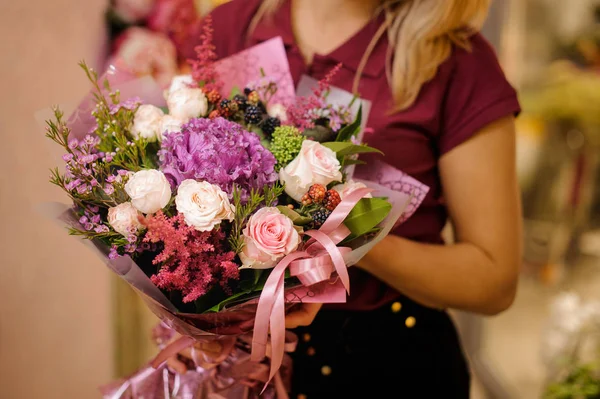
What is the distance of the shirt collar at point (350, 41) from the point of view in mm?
1221

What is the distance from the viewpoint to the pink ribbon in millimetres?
751

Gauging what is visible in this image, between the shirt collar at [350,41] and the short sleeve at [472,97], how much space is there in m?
0.16

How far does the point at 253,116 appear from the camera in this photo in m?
0.88

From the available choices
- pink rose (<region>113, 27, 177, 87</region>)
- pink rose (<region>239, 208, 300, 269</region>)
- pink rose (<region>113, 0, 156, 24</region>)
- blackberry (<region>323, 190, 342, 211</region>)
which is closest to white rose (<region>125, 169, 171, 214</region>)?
pink rose (<region>239, 208, 300, 269</region>)

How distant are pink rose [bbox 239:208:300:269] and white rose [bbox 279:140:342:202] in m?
0.06

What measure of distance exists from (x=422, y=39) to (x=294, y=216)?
589mm

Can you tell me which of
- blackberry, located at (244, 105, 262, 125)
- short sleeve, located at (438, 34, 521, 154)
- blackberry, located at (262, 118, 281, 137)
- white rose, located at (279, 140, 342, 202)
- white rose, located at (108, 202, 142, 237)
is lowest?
short sleeve, located at (438, 34, 521, 154)

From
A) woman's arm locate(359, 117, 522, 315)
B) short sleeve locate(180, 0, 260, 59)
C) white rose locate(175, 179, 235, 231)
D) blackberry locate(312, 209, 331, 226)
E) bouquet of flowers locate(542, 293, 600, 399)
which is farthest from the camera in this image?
bouquet of flowers locate(542, 293, 600, 399)

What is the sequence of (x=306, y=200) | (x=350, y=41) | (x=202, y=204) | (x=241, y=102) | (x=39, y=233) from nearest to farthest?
(x=202, y=204), (x=306, y=200), (x=241, y=102), (x=350, y=41), (x=39, y=233)

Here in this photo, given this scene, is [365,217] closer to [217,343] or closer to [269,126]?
[269,126]

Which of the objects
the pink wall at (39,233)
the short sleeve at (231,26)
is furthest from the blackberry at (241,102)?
the pink wall at (39,233)

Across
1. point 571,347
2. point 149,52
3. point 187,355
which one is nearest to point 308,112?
point 187,355

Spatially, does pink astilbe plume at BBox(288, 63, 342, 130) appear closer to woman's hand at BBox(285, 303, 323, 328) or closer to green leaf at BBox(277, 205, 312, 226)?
green leaf at BBox(277, 205, 312, 226)

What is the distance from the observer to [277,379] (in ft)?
3.42
